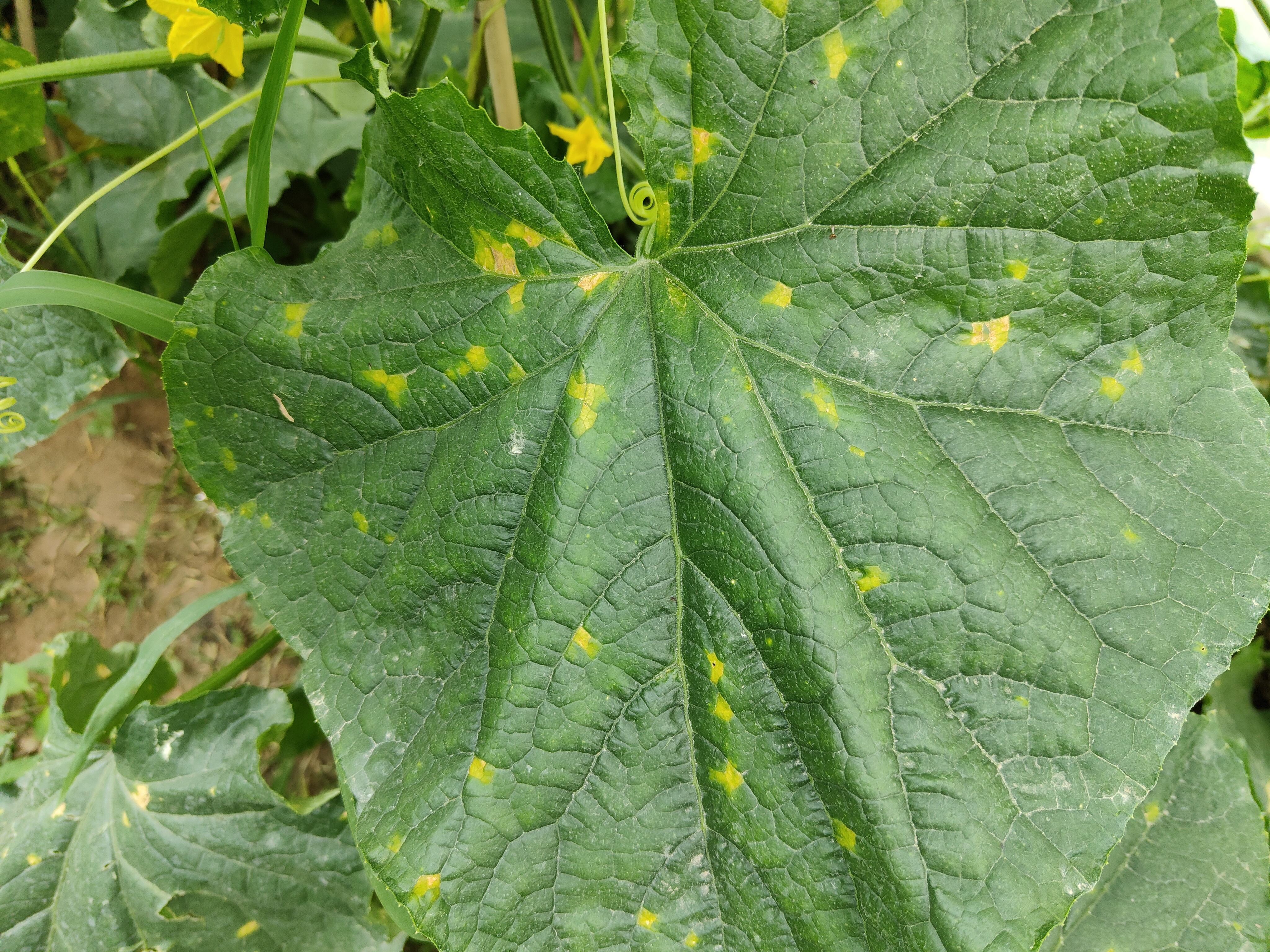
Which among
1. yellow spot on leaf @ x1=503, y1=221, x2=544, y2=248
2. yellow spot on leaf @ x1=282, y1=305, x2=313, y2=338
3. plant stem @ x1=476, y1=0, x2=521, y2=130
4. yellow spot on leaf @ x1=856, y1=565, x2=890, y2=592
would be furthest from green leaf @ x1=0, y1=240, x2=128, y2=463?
yellow spot on leaf @ x1=856, y1=565, x2=890, y2=592

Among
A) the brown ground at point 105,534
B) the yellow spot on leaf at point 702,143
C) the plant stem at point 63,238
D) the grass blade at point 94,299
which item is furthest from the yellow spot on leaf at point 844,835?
the plant stem at point 63,238

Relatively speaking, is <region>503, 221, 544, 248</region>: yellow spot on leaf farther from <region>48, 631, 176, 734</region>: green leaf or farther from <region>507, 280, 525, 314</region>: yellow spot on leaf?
<region>48, 631, 176, 734</region>: green leaf

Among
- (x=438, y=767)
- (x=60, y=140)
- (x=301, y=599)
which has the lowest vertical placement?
(x=438, y=767)

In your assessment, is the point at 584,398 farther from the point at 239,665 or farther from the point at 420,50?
the point at 239,665

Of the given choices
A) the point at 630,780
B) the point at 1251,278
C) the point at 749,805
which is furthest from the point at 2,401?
the point at 1251,278

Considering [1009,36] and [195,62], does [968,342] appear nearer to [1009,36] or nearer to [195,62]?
[1009,36]
